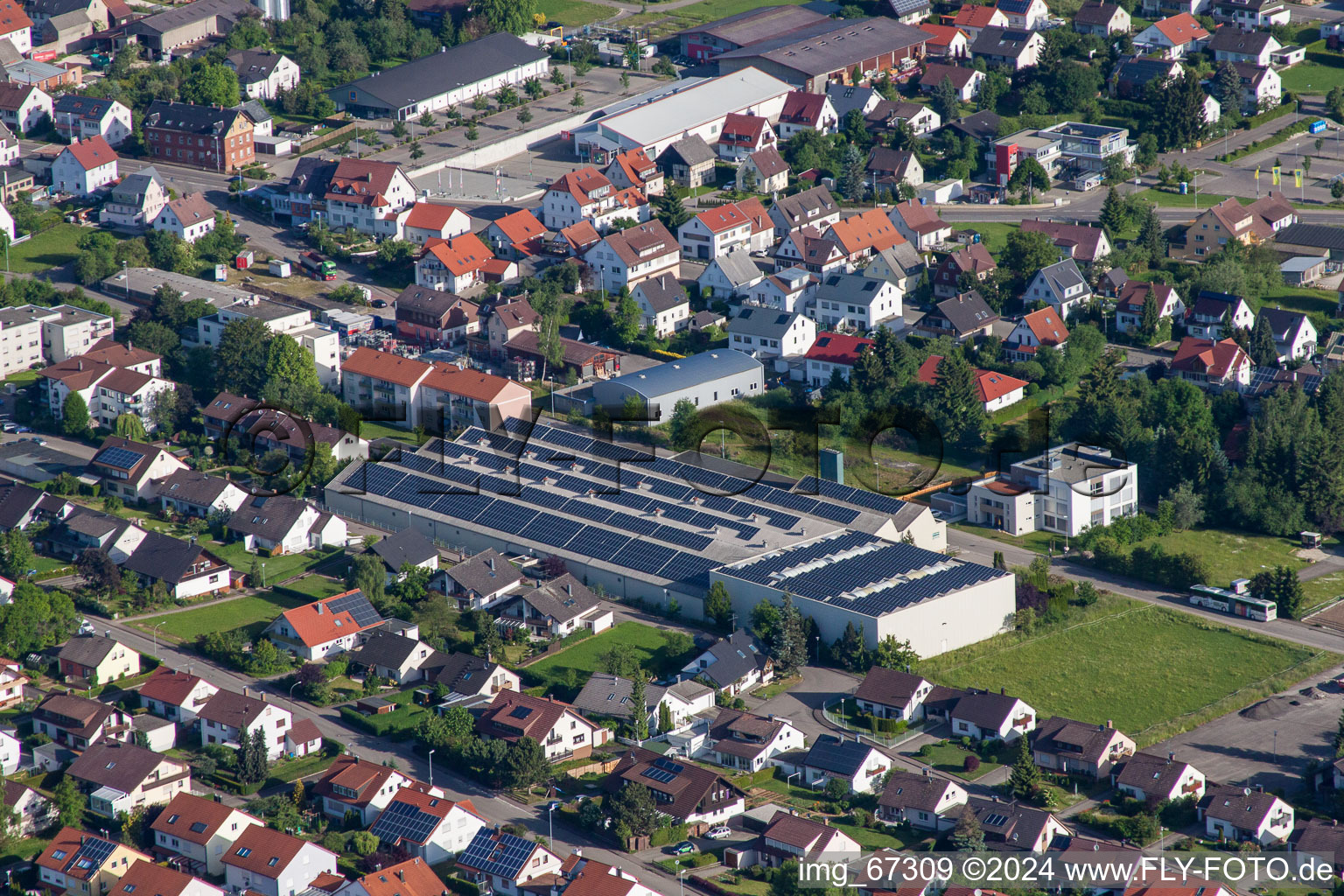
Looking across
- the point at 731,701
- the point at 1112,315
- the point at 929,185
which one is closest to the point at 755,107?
the point at 929,185

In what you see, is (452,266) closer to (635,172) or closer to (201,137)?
(635,172)

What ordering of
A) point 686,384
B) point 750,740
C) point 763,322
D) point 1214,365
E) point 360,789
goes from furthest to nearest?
point 763,322 < point 1214,365 < point 686,384 < point 750,740 < point 360,789

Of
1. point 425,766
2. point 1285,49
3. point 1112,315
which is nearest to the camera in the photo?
point 425,766

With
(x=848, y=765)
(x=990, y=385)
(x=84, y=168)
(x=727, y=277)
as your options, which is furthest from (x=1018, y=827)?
(x=84, y=168)

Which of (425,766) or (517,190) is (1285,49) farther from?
(425,766)

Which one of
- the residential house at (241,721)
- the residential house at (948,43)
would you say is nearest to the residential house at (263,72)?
the residential house at (948,43)
